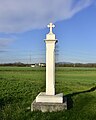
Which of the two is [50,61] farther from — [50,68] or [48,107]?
[48,107]

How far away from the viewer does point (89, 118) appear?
8430mm

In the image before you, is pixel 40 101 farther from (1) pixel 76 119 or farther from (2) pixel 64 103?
(1) pixel 76 119

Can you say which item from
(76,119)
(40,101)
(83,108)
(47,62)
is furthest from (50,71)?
(76,119)

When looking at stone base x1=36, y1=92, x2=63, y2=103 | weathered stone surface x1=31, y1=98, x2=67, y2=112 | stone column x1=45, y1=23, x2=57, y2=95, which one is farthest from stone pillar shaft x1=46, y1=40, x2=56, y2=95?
weathered stone surface x1=31, y1=98, x2=67, y2=112

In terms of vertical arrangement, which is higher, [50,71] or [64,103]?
[50,71]

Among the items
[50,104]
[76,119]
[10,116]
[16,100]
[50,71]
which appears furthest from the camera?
[16,100]

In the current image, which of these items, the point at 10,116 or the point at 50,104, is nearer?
the point at 10,116

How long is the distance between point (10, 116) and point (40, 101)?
1506 millimetres

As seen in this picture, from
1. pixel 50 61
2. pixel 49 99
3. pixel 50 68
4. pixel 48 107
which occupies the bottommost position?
pixel 48 107

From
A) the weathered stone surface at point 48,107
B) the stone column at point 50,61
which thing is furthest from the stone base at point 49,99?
the stone column at point 50,61

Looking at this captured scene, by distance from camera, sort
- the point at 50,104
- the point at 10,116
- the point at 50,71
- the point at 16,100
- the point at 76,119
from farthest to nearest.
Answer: the point at 16,100 < the point at 50,71 < the point at 50,104 < the point at 10,116 < the point at 76,119

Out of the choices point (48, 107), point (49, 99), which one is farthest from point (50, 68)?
point (48, 107)

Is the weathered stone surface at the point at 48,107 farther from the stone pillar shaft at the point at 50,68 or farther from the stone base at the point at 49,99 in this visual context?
the stone pillar shaft at the point at 50,68

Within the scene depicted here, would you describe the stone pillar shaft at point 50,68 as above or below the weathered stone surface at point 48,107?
above
